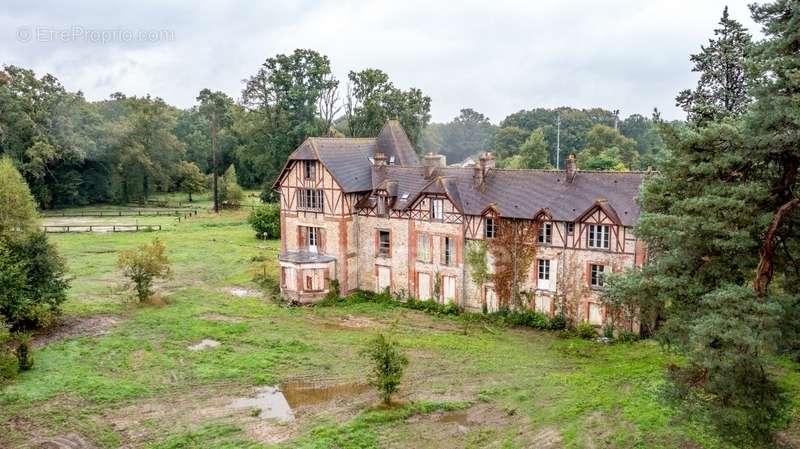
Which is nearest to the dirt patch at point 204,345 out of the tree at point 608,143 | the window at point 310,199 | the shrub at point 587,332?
the window at point 310,199

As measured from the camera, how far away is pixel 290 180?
123 ft

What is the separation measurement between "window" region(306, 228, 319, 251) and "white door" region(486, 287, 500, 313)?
36.0 ft

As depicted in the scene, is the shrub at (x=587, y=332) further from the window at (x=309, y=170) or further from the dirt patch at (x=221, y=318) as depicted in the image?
the window at (x=309, y=170)

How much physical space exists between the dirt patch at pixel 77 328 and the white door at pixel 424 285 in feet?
50.5

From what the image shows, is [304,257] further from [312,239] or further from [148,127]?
[148,127]

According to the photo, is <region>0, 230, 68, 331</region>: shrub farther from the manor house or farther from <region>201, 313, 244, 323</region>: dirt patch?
the manor house

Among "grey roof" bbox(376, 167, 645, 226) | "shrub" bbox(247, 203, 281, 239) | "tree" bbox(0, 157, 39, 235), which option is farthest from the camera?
"shrub" bbox(247, 203, 281, 239)

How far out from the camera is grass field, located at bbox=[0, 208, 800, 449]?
750 inches

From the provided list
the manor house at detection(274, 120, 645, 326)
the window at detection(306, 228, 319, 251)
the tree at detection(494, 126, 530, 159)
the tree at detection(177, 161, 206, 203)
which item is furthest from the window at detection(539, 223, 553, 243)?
the tree at detection(494, 126, 530, 159)

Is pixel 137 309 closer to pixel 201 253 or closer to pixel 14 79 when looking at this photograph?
pixel 201 253

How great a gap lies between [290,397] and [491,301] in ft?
43.1

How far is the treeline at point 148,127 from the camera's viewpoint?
198ft

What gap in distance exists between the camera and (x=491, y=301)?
3225 centimetres

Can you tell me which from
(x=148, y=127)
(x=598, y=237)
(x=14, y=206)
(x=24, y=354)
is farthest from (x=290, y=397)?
(x=148, y=127)
